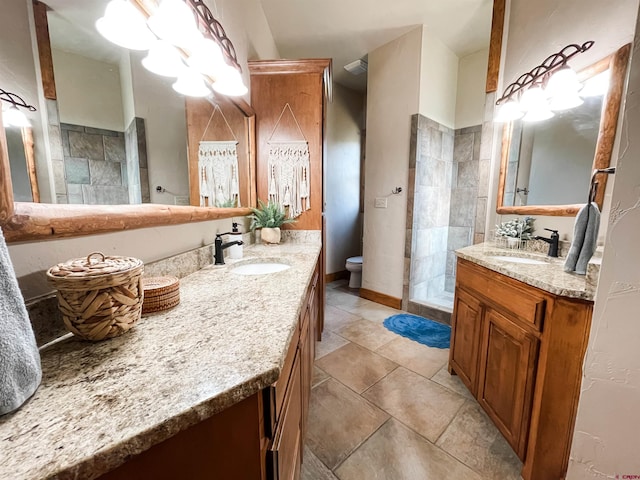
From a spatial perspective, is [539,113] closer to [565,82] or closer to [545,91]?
[545,91]

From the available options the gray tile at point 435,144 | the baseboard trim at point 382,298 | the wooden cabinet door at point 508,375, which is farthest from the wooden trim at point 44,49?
the baseboard trim at point 382,298

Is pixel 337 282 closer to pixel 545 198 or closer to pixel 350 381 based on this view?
pixel 350 381

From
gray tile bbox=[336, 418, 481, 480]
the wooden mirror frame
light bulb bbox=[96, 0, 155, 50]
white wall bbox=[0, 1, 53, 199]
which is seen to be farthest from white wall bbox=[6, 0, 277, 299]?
the wooden mirror frame

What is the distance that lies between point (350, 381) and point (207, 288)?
1.22m

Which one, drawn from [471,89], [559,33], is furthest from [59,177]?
[471,89]

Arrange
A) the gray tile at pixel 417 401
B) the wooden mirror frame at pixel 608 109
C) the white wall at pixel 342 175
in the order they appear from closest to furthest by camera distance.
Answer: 1. the wooden mirror frame at pixel 608 109
2. the gray tile at pixel 417 401
3. the white wall at pixel 342 175

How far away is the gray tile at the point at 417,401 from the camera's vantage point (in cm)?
137

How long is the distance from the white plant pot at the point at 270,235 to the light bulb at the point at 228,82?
0.91 metres

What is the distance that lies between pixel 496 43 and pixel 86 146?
269cm

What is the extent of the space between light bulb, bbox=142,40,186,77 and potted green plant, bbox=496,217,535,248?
2.11m

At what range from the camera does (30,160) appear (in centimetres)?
59

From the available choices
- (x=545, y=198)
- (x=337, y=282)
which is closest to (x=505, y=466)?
(x=545, y=198)

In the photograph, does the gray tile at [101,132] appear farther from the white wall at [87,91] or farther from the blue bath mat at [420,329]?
the blue bath mat at [420,329]

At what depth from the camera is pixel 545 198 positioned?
1656 mm
